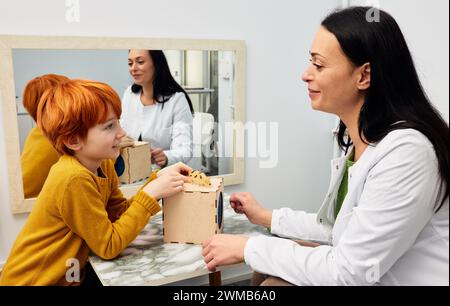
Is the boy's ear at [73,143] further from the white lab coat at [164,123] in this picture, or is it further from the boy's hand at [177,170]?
the white lab coat at [164,123]

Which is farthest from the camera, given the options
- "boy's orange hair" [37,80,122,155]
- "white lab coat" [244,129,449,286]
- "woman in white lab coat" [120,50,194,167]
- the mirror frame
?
"woman in white lab coat" [120,50,194,167]

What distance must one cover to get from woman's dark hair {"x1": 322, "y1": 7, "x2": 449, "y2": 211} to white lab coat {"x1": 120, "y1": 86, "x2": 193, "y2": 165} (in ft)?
3.50

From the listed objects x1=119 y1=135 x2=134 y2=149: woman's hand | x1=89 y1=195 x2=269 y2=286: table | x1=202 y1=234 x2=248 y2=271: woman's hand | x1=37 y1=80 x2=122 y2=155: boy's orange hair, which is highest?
x1=37 y1=80 x2=122 y2=155: boy's orange hair

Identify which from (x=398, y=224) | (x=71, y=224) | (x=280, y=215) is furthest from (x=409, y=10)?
(x=71, y=224)

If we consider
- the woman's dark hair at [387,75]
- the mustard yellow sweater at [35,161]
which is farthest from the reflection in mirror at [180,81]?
the woman's dark hair at [387,75]

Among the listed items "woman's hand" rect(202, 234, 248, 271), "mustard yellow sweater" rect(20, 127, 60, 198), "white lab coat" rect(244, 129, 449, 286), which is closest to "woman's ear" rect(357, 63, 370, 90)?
"white lab coat" rect(244, 129, 449, 286)

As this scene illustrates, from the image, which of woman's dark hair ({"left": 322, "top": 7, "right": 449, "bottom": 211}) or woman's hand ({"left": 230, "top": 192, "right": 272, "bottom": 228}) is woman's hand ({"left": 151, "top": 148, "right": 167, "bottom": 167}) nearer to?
woman's hand ({"left": 230, "top": 192, "right": 272, "bottom": 228})

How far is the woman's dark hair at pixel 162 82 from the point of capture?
6.05 feet

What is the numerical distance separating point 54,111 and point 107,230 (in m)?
0.36

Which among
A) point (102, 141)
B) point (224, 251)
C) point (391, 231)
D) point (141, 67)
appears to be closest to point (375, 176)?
point (391, 231)

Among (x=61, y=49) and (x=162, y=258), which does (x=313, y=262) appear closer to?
(x=162, y=258)

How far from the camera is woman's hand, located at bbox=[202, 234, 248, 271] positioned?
1.05 m

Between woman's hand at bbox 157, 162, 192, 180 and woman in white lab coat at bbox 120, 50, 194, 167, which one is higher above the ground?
woman in white lab coat at bbox 120, 50, 194, 167

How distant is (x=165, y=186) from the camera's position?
3.91 ft
